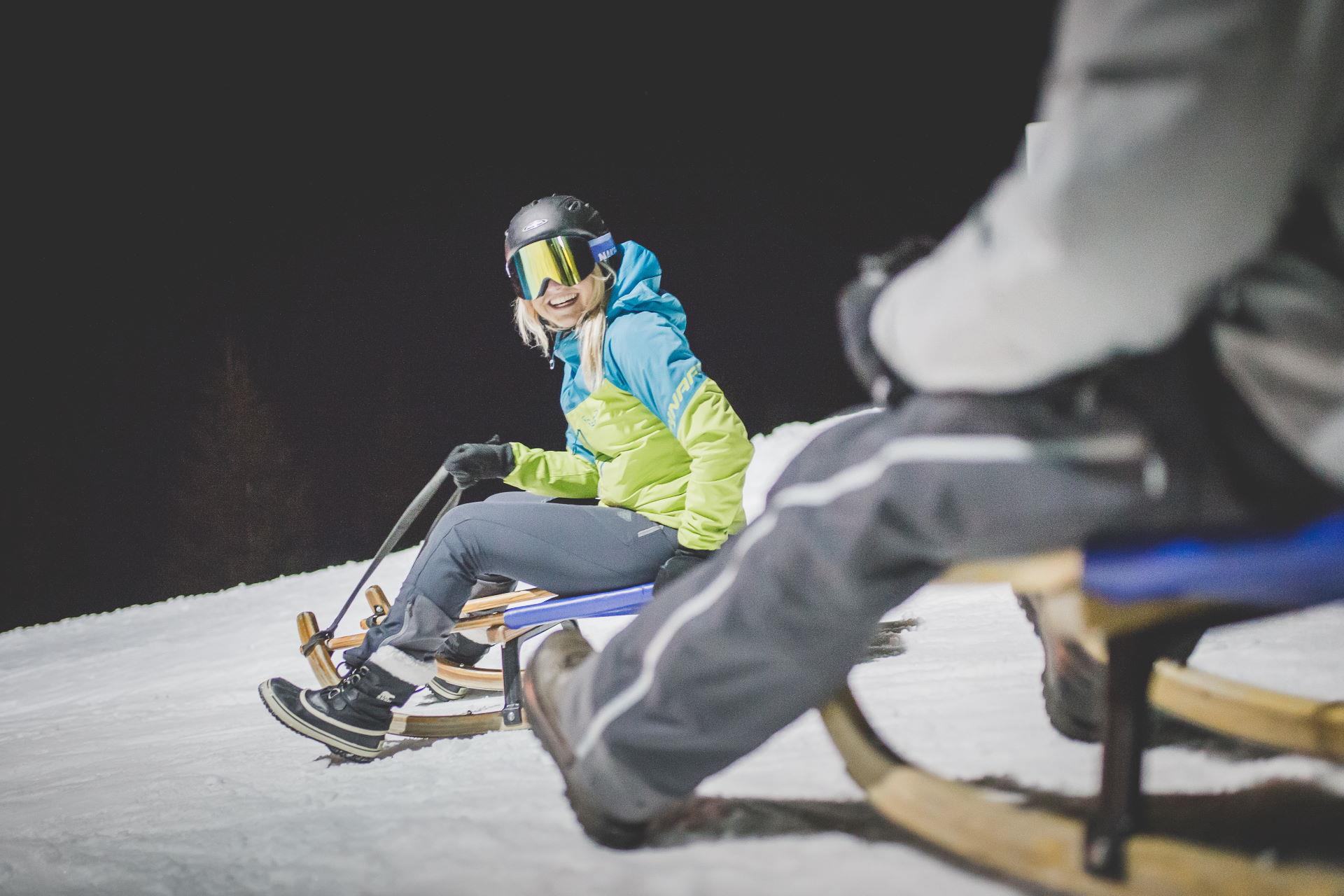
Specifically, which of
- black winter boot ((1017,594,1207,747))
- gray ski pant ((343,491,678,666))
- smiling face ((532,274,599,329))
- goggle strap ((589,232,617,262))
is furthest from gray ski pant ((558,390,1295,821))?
goggle strap ((589,232,617,262))

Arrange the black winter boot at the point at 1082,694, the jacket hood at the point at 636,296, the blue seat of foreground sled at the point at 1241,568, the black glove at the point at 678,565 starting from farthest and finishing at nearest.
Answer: the jacket hood at the point at 636,296 < the black glove at the point at 678,565 < the black winter boot at the point at 1082,694 < the blue seat of foreground sled at the point at 1241,568

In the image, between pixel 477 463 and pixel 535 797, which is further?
pixel 477 463

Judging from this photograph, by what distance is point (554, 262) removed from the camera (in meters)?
2.75

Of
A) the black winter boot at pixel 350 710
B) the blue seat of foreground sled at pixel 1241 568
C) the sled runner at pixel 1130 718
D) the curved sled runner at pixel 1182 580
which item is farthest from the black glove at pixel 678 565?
the blue seat of foreground sled at pixel 1241 568

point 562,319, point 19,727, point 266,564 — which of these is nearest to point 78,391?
point 266,564

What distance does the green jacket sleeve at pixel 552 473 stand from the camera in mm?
3104

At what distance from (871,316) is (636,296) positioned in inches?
66.4

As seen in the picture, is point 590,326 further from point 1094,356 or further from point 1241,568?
point 1241,568

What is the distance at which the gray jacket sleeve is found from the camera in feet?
2.18

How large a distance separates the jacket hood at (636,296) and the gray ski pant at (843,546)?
1.53 metres

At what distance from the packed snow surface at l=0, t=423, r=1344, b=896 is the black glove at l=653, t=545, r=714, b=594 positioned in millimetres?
557

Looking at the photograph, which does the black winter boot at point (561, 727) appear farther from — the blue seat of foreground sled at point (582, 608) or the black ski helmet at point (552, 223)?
the black ski helmet at point (552, 223)

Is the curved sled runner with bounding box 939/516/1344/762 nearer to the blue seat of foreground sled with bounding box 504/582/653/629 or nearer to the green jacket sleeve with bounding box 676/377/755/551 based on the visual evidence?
the green jacket sleeve with bounding box 676/377/755/551

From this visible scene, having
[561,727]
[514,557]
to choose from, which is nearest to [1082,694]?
[561,727]
